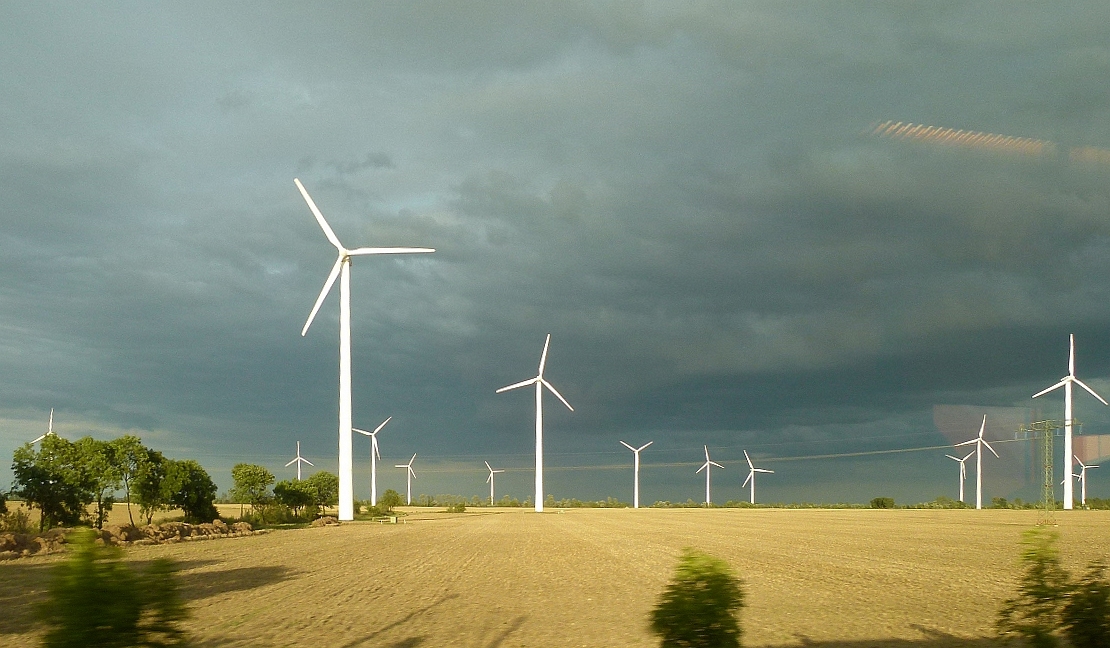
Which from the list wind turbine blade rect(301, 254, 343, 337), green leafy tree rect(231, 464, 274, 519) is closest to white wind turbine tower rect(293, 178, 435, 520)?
wind turbine blade rect(301, 254, 343, 337)

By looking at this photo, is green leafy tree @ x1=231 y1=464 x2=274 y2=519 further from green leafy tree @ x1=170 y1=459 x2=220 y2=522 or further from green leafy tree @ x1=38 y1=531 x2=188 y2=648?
green leafy tree @ x1=38 y1=531 x2=188 y2=648

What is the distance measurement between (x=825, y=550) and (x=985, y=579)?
70.9 feet

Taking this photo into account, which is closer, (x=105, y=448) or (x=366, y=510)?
(x=105, y=448)

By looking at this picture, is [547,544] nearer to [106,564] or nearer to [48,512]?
[48,512]

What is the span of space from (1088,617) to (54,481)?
88.5 meters

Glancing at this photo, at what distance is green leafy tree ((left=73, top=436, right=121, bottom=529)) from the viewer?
8869 centimetres

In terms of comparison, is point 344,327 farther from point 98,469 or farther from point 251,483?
point 251,483

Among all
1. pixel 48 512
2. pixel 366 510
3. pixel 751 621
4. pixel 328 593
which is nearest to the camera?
pixel 751 621

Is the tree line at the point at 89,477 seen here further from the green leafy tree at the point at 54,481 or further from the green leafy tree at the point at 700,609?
the green leafy tree at the point at 700,609

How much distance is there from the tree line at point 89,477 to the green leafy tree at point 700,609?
264ft

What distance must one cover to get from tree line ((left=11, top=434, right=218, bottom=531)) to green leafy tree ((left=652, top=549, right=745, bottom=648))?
264 ft

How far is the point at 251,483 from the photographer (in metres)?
142

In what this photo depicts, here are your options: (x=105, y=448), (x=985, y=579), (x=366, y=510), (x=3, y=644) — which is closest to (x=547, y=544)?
(x=985, y=579)

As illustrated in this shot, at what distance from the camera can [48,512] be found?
85.4m
